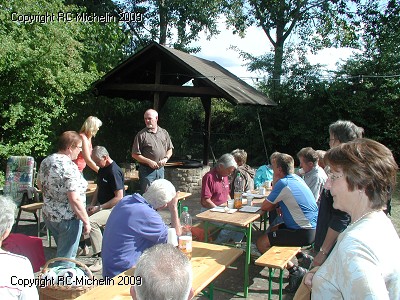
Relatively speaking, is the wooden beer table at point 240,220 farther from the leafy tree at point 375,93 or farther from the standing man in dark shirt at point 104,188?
the leafy tree at point 375,93

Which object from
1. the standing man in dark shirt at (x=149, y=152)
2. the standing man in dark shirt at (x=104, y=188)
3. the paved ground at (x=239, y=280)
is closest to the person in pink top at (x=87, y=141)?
the standing man in dark shirt at (x=104, y=188)

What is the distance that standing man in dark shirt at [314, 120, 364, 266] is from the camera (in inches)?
121

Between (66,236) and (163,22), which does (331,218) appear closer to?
(66,236)

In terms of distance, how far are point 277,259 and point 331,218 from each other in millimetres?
936

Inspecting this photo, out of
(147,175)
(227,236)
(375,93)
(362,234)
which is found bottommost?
(227,236)

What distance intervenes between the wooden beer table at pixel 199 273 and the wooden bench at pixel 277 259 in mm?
465

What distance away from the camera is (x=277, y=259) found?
12.8 feet

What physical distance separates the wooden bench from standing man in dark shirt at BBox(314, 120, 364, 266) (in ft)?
1.55

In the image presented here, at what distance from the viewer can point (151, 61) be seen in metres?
9.98

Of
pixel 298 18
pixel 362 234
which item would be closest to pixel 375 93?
pixel 298 18

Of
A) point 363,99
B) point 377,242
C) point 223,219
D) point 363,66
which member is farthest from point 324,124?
point 377,242

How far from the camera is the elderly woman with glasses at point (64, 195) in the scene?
11.9 feet

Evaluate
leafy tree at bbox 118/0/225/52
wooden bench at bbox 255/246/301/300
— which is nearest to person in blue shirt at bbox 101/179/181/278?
wooden bench at bbox 255/246/301/300

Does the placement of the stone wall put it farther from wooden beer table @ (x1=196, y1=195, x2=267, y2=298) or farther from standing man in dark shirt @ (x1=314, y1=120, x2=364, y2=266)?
standing man in dark shirt @ (x1=314, y1=120, x2=364, y2=266)
